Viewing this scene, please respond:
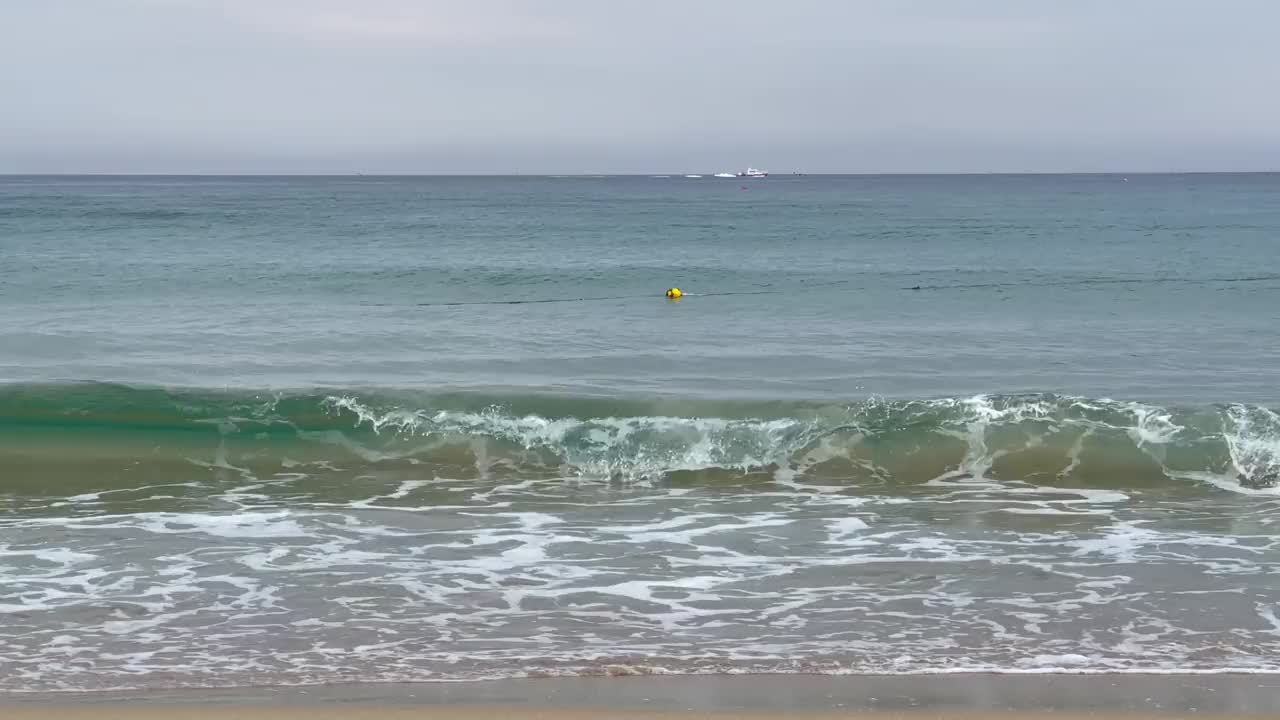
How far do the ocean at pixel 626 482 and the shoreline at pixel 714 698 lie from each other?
0.73 feet

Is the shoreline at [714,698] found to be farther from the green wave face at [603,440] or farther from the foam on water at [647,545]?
the green wave face at [603,440]

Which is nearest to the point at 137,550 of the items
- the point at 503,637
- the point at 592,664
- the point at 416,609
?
the point at 416,609

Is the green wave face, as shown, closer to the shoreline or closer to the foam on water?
the foam on water

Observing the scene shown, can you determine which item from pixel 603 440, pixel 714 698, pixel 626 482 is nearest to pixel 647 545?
pixel 626 482

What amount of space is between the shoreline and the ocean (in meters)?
0.22

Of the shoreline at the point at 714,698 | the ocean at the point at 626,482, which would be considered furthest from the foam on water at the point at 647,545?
the shoreline at the point at 714,698

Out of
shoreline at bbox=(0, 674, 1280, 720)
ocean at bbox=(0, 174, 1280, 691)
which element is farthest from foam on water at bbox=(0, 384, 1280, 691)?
shoreline at bbox=(0, 674, 1280, 720)

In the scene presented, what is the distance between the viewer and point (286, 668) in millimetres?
7969

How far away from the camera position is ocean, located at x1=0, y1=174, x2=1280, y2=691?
28.2ft

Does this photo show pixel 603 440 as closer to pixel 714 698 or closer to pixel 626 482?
pixel 626 482

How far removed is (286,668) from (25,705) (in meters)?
1.46

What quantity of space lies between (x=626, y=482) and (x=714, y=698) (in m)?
6.63

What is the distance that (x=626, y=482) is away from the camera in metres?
14.0

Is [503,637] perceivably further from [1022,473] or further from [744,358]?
[744,358]
